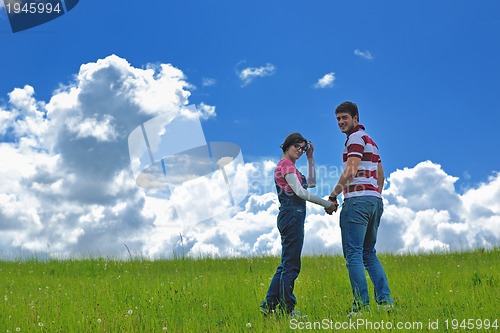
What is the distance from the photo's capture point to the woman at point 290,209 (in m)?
7.01

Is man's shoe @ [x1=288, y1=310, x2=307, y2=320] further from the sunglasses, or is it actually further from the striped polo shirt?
the sunglasses

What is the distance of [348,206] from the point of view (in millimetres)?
6824

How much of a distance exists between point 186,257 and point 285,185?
9.13m

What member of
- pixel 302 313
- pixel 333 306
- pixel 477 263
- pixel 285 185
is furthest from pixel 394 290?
pixel 477 263

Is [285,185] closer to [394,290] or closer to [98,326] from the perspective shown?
[98,326]

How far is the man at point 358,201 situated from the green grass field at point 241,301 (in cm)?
39

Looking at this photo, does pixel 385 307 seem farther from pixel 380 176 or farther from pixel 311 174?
pixel 311 174

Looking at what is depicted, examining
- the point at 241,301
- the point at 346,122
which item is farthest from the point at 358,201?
the point at 241,301

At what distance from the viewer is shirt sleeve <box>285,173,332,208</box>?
6.88m

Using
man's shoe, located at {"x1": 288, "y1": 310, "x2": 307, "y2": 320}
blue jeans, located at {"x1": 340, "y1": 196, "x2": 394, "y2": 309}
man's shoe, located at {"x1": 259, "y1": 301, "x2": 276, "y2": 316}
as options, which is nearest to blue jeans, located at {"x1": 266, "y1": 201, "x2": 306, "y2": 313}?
man's shoe, located at {"x1": 288, "y1": 310, "x2": 307, "y2": 320}

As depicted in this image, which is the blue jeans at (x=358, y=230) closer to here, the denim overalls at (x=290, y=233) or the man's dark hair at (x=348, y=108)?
the denim overalls at (x=290, y=233)

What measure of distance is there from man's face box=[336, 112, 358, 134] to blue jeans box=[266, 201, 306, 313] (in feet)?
3.88

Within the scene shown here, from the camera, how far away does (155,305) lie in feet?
29.1

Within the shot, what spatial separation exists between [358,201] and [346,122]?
1.06m
